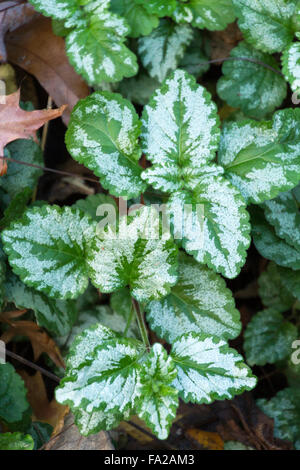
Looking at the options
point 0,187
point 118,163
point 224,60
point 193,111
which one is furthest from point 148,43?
point 0,187

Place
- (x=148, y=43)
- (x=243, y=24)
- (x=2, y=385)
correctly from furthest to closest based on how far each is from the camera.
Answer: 1. (x=148, y=43)
2. (x=243, y=24)
3. (x=2, y=385)

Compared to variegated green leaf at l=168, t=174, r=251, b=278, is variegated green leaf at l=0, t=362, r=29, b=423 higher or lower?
lower

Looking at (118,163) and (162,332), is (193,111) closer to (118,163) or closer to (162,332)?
(118,163)

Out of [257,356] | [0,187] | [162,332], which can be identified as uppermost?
[0,187]

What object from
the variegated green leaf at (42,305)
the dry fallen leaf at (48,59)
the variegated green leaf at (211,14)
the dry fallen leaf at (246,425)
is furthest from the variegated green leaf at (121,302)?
the variegated green leaf at (211,14)

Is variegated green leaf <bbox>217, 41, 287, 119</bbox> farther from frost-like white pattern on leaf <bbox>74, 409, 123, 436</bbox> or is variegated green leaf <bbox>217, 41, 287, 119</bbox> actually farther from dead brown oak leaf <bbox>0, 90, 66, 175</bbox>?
frost-like white pattern on leaf <bbox>74, 409, 123, 436</bbox>

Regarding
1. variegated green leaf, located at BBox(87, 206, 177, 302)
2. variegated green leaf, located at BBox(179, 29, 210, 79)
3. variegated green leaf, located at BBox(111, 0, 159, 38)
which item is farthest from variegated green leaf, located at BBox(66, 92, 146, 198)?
variegated green leaf, located at BBox(179, 29, 210, 79)

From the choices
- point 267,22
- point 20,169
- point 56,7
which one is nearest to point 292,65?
point 267,22
